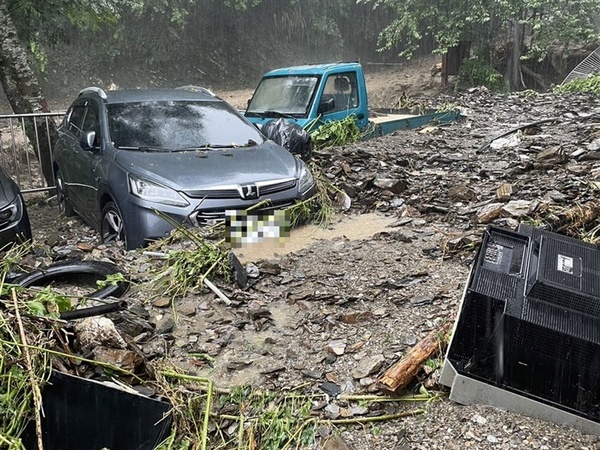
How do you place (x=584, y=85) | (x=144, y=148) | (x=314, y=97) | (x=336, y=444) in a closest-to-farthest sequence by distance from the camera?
1. (x=336, y=444)
2. (x=144, y=148)
3. (x=314, y=97)
4. (x=584, y=85)

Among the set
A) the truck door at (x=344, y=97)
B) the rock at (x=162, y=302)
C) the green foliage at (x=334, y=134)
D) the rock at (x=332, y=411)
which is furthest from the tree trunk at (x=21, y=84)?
the rock at (x=332, y=411)

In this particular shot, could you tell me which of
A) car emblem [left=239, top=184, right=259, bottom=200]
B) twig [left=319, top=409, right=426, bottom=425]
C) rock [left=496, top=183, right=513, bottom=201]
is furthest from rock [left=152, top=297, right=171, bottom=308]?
rock [left=496, top=183, right=513, bottom=201]

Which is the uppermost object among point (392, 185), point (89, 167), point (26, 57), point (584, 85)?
point (26, 57)

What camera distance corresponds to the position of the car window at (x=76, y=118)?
7234mm

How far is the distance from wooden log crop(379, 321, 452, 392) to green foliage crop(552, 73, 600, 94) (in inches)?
648

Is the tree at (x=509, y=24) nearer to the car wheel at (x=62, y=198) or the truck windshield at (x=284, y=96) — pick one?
the truck windshield at (x=284, y=96)

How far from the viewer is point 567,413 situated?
106 inches

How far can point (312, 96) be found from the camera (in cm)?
925

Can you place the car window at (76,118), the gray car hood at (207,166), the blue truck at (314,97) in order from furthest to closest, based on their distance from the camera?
the blue truck at (314,97) → the car window at (76,118) → the gray car hood at (207,166)

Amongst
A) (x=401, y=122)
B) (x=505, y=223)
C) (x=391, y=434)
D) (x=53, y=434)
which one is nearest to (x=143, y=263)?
(x=53, y=434)

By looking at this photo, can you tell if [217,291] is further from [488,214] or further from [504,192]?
[504,192]

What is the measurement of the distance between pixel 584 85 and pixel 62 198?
53.6 feet

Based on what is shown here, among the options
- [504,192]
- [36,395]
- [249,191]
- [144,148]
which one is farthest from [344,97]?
[36,395]

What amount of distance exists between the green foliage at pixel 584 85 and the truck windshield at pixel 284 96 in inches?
458
